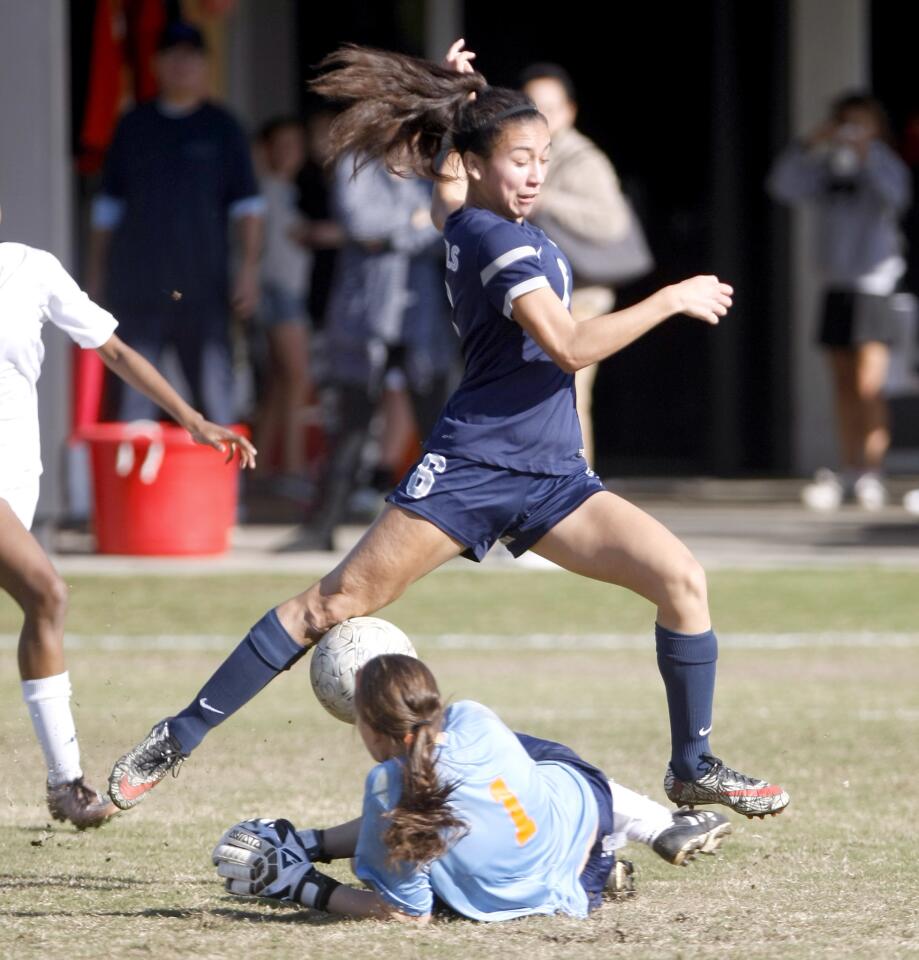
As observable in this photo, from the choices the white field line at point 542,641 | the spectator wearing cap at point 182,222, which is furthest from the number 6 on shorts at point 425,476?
the spectator wearing cap at point 182,222

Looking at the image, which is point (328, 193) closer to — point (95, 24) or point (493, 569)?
point (95, 24)

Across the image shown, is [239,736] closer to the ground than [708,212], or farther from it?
closer to the ground

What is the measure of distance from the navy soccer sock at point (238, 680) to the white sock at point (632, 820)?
91cm

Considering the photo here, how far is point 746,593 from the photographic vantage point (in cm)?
1028

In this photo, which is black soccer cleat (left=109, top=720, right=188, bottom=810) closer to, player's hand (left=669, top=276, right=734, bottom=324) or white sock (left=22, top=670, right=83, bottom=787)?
white sock (left=22, top=670, right=83, bottom=787)

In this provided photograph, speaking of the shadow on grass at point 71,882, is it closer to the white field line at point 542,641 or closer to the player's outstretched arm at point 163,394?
the player's outstretched arm at point 163,394

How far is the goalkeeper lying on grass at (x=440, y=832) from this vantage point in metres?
4.57

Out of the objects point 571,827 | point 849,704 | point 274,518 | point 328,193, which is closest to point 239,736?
point 849,704

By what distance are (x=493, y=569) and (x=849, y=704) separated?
3467 millimetres

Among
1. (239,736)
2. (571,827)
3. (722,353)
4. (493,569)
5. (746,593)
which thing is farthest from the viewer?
(722,353)

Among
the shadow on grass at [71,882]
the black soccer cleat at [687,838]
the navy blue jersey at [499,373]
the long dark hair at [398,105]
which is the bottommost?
the shadow on grass at [71,882]

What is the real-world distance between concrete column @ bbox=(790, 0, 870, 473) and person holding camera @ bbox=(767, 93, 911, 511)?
157 cm

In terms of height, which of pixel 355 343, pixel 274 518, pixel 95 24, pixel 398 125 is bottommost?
pixel 274 518

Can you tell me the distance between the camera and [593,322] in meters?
5.12
